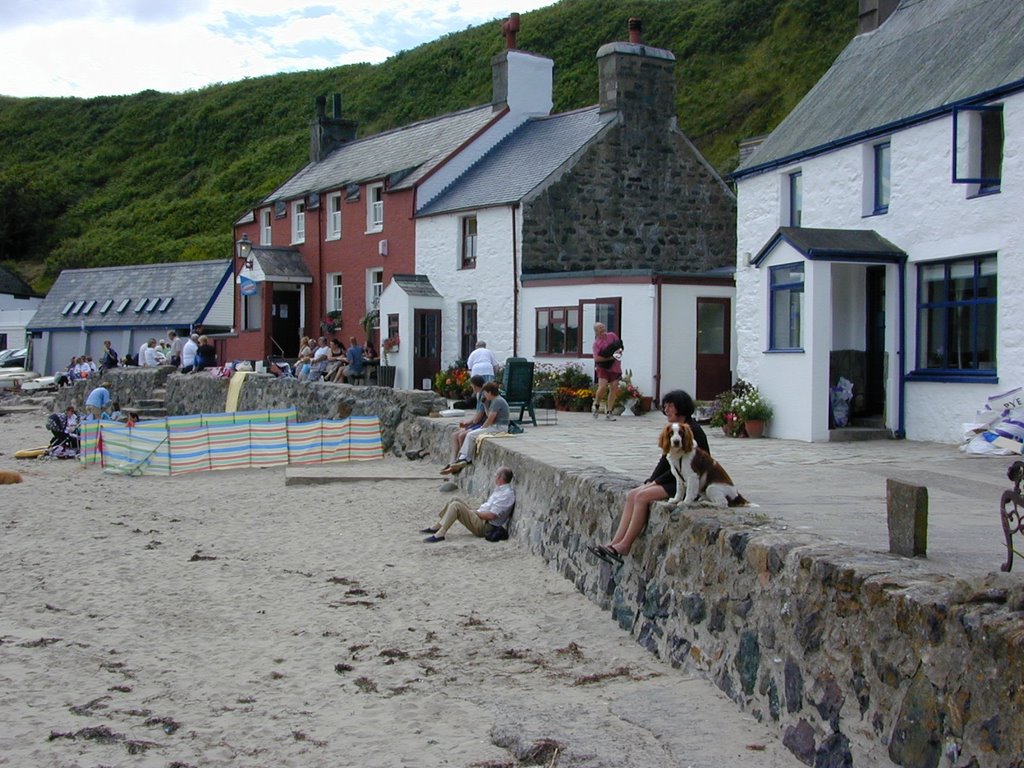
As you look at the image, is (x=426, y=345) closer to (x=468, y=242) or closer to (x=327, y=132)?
(x=468, y=242)

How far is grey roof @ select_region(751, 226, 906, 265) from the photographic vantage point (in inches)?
593

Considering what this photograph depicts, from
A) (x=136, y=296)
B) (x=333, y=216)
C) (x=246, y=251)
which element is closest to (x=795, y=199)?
(x=333, y=216)

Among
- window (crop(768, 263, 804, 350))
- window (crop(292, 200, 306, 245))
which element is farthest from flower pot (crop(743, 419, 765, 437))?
window (crop(292, 200, 306, 245))

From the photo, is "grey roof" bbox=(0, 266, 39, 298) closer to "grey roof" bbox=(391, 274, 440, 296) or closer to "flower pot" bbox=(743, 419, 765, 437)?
"grey roof" bbox=(391, 274, 440, 296)

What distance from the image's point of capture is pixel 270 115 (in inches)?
3735

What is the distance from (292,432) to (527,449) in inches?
329

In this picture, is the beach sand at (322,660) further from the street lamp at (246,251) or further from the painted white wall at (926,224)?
the street lamp at (246,251)

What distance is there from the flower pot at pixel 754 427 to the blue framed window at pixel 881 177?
11.7 ft

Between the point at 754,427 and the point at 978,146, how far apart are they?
4912mm

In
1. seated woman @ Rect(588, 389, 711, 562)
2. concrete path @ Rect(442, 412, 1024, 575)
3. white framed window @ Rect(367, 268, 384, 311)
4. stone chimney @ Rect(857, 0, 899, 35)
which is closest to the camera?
concrete path @ Rect(442, 412, 1024, 575)

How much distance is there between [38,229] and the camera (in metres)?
77.0

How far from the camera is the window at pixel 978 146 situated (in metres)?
13.9

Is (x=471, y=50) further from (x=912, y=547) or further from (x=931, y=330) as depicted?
(x=912, y=547)

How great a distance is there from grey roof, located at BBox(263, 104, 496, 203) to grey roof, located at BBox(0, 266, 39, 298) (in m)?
27.1
